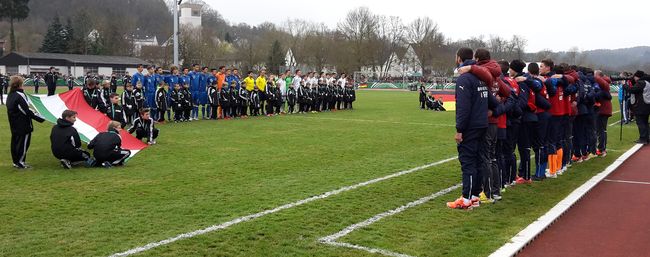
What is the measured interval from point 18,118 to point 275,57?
78581mm

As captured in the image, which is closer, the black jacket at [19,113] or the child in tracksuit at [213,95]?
the black jacket at [19,113]

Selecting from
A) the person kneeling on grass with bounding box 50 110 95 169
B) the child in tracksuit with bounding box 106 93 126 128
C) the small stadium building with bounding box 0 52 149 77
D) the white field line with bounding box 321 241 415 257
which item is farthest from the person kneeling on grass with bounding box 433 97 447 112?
the small stadium building with bounding box 0 52 149 77

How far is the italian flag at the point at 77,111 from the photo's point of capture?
1258cm

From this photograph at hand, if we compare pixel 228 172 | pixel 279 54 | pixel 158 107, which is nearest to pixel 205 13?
pixel 279 54

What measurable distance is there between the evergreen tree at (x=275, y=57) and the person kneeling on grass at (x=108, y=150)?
75.8 metres

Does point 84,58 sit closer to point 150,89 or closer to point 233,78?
point 233,78

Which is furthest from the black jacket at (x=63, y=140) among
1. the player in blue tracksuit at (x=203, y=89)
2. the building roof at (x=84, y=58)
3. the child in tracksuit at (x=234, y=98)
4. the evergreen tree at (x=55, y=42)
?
the evergreen tree at (x=55, y=42)

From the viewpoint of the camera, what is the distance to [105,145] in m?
10.1

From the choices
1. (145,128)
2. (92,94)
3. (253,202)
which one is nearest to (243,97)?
(92,94)

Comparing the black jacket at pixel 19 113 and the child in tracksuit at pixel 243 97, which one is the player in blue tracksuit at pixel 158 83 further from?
the black jacket at pixel 19 113

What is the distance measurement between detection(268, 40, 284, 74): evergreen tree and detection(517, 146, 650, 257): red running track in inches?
3084

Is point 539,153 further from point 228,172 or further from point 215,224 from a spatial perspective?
point 215,224

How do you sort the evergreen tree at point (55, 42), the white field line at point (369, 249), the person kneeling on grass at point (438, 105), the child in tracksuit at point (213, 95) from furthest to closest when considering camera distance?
the evergreen tree at point (55, 42), the person kneeling on grass at point (438, 105), the child in tracksuit at point (213, 95), the white field line at point (369, 249)

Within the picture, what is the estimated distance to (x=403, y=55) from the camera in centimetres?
9694
